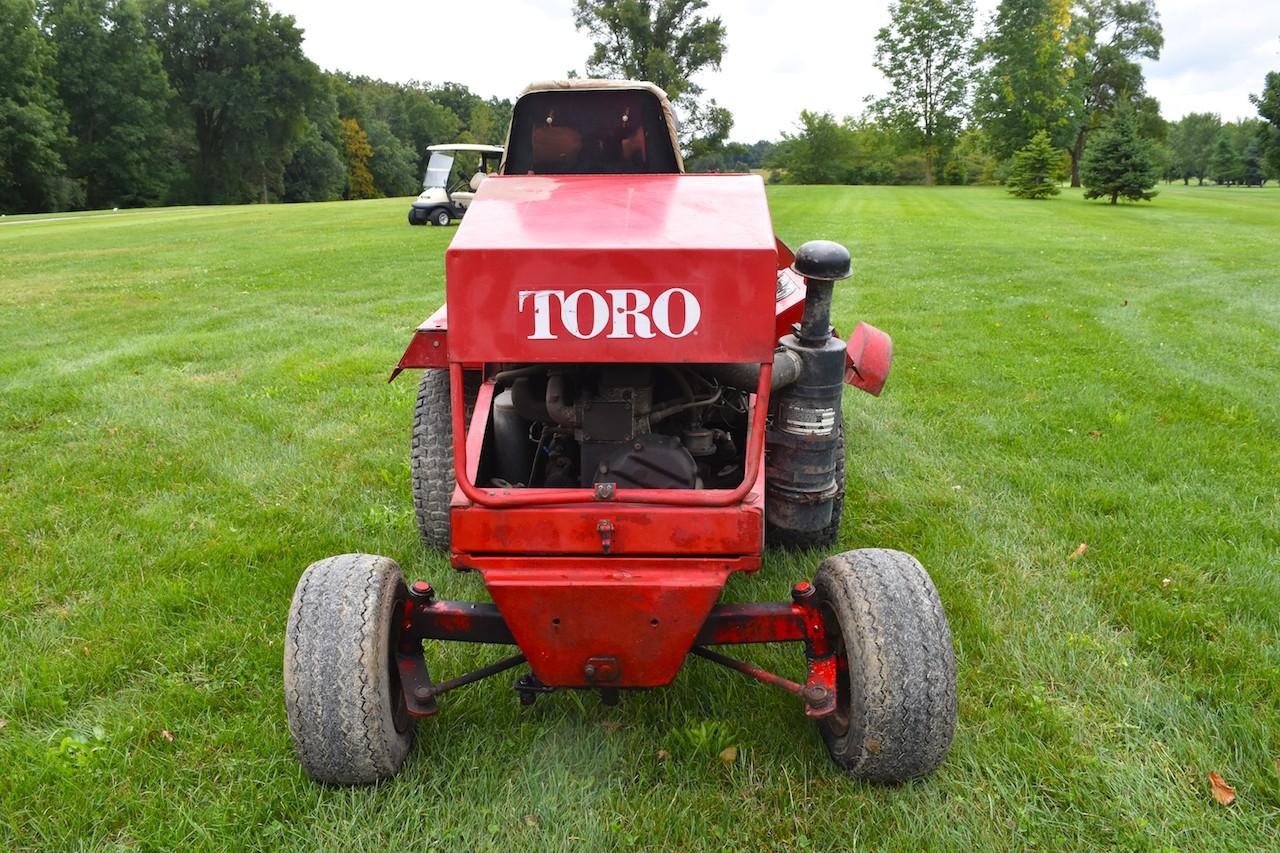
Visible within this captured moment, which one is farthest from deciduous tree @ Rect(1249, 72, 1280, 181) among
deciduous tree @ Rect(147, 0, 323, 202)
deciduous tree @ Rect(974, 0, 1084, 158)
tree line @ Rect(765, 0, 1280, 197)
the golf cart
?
deciduous tree @ Rect(147, 0, 323, 202)

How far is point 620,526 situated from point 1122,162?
1338 inches

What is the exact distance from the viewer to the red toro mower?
2184 mm

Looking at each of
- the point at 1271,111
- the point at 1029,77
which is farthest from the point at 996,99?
the point at 1271,111

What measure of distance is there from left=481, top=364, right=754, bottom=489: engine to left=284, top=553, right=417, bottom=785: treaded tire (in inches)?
21.7

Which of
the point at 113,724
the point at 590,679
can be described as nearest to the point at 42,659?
the point at 113,724

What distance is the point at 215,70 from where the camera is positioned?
5650 cm

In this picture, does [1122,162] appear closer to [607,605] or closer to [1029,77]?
[1029,77]

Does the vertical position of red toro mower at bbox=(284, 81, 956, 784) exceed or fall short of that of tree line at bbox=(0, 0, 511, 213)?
it falls short

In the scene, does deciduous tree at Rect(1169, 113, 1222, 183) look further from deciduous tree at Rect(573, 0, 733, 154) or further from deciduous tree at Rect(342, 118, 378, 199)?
deciduous tree at Rect(342, 118, 378, 199)

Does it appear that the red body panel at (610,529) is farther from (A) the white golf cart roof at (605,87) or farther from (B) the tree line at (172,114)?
(B) the tree line at (172,114)

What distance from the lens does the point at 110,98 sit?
157 ft

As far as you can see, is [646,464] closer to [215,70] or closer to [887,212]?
[887,212]

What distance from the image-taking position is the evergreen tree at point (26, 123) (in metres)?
39.6

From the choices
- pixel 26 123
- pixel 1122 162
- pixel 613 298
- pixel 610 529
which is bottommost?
pixel 610 529
